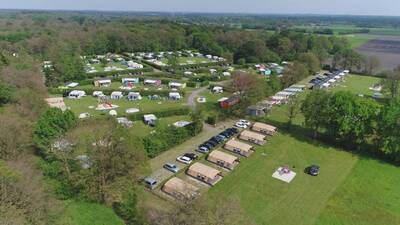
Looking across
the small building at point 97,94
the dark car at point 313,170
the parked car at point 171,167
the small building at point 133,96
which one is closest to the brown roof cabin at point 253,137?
the dark car at point 313,170

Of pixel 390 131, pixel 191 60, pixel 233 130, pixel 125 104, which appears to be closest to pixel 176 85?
pixel 125 104

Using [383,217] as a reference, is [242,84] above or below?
above

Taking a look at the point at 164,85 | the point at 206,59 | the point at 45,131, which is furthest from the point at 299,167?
the point at 206,59

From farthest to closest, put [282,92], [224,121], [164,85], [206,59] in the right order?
[206,59] < [164,85] < [282,92] < [224,121]

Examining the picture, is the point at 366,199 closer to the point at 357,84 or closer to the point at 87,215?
the point at 87,215

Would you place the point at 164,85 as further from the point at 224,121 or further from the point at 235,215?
the point at 235,215

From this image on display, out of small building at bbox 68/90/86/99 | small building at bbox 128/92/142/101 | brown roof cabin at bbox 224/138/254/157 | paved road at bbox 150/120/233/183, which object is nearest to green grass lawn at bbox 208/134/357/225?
brown roof cabin at bbox 224/138/254/157

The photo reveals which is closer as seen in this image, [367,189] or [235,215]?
[235,215]

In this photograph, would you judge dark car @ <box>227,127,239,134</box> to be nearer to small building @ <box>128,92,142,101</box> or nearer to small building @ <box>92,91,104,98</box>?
small building @ <box>128,92,142,101</box>
